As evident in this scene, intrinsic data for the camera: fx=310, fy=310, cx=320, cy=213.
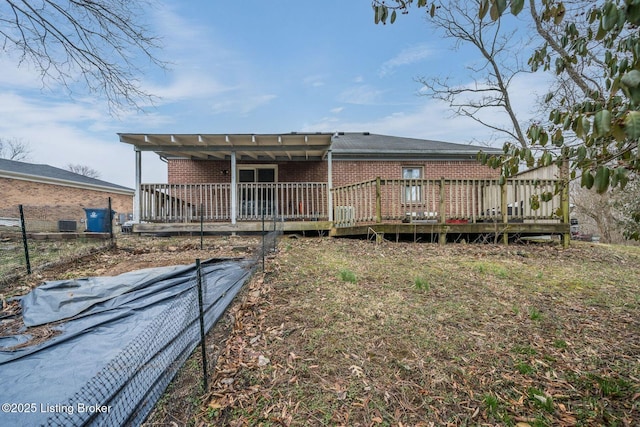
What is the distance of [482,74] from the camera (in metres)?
16.6

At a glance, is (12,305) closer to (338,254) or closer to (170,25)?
(338,254)

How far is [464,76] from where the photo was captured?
53.9 ft

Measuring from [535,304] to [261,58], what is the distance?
1256 cm

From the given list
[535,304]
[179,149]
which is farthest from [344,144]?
[535,304]

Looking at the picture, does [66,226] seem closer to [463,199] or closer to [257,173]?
[257,173]

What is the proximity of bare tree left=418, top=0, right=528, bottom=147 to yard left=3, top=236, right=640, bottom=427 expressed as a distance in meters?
14.0

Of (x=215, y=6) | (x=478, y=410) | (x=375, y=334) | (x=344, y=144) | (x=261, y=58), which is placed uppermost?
(x=261, y=58)

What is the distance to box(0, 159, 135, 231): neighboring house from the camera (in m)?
15.0

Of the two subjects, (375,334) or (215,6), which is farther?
(215,6)

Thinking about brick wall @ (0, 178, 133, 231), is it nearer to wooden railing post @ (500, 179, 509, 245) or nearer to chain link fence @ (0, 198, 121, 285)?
chain link fence @ (0, 198, 121, 285)

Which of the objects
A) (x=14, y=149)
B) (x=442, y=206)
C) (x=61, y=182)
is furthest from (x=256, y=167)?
(x=14, y=149)

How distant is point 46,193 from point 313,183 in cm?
1728

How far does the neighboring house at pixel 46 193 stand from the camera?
15.0 metres

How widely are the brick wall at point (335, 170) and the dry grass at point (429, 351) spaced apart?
753 centimetres
